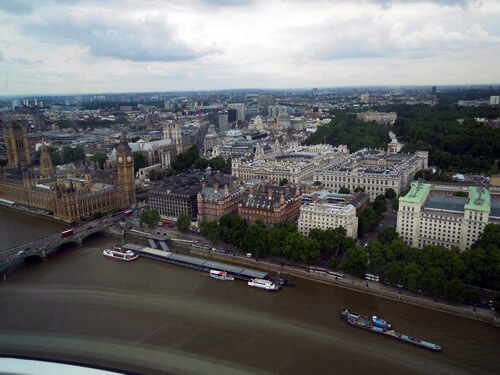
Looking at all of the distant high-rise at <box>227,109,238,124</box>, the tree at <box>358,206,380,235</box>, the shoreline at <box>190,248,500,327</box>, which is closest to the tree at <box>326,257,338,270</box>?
the shoreline at <box>190,248,500,327</box>

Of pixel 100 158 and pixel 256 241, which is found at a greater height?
pixel 100 158

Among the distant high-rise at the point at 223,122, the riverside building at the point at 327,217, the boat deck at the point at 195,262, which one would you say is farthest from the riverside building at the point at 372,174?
the distant high-rise at the point at 223,122

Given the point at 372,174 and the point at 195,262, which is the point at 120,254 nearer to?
the point at 195,262

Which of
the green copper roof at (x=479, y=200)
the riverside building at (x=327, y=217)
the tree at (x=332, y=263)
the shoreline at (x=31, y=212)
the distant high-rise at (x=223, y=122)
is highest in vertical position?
the distant high-rise at (x=223, y=122)

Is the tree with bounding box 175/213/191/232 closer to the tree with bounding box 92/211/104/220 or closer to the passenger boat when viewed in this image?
the tree with bounding box 92/211/104/220

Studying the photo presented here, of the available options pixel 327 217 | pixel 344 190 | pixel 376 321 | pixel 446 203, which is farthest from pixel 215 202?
pixel 446 203

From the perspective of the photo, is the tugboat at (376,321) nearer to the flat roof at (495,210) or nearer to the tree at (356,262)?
the tree at (356,262)
